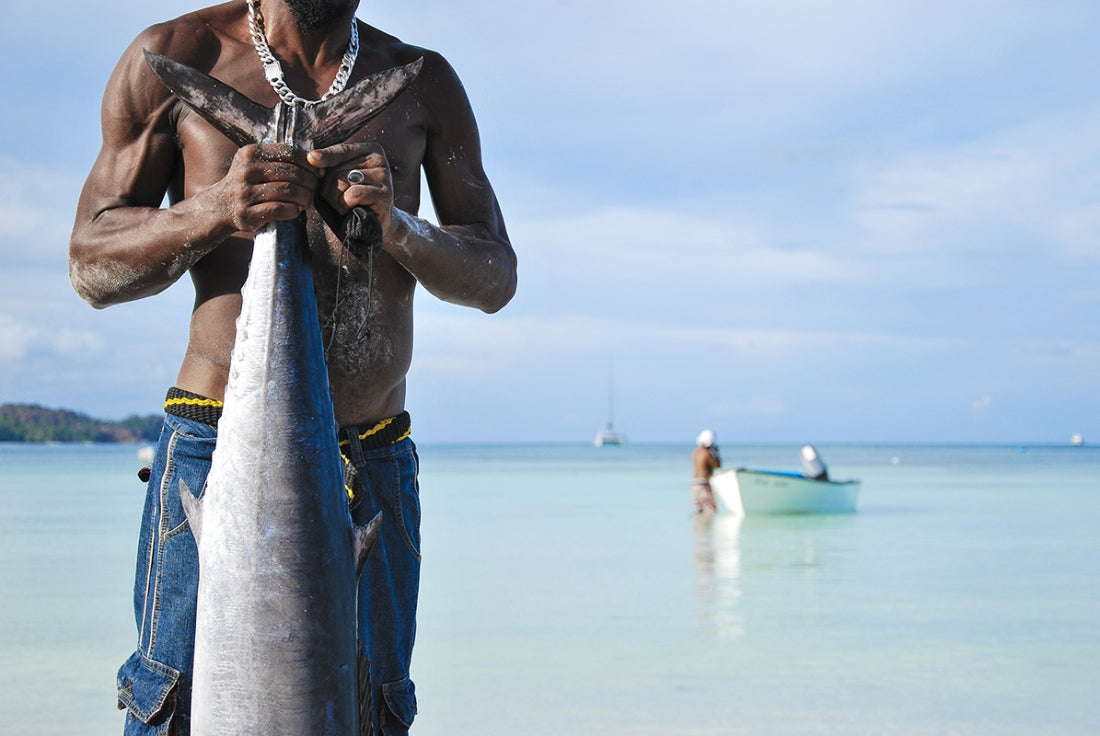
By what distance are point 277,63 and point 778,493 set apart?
20.0m

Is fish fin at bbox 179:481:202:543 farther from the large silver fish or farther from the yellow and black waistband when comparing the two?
the yellow and black waistband

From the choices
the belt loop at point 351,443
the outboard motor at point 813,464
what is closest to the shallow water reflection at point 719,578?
the outboard motor at point 813,464

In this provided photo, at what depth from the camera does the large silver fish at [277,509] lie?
200cm

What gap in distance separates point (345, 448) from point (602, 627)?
26.2ft

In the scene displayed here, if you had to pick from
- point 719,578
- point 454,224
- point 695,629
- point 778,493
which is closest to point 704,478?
point 778,493

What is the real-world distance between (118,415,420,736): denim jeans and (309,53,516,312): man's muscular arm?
384 mm

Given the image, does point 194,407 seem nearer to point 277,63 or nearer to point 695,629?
point 277,63

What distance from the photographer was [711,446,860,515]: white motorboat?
21.3 m

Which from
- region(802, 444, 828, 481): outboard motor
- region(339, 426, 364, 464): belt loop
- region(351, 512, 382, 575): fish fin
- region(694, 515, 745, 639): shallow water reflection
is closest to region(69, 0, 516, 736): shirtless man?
region(339, 426, 364, 464): belt loop

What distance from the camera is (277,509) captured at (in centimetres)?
208

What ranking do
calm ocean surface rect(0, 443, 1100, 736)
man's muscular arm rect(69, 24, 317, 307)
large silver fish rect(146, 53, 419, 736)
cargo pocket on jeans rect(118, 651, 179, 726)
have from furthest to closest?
calm ocean surface rect(0, 443, 1100, 736)
cargo pocket on jeans rect(118, 651, 179, 726)
man's muscular arm rect(69, 24, 317, 307)
large silver fish rect(146, 53, 419, 736)

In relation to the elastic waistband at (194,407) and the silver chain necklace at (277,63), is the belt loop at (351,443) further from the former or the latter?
the silver chain necklace at (277,63)

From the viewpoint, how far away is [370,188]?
2070 millimetres

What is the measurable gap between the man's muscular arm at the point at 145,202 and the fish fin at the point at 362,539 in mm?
577
